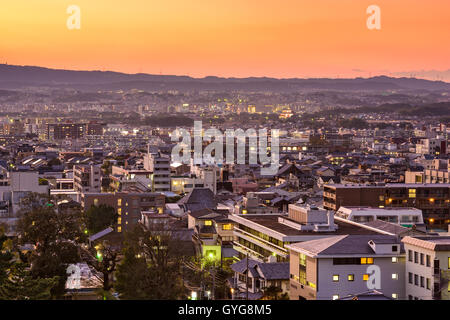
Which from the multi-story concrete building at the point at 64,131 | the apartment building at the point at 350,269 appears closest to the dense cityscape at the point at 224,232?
the apartment building at the point at 350,269

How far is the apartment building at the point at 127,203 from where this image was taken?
16719 millimetres

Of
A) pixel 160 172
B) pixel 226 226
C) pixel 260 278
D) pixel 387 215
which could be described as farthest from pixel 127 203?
pixel 260 278

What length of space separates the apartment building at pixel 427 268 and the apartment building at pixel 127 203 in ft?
29.2

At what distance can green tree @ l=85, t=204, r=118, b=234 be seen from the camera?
14.8 m

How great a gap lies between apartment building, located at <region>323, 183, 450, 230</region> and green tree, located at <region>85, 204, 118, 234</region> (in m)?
4.69

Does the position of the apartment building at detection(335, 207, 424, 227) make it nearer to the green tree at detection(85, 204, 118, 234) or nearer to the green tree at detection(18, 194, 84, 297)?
the green tree at detection(85, 204, 118, 234)

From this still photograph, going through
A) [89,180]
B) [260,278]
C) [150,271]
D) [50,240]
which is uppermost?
[150,271]

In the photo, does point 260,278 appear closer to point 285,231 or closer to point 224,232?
point 285,231

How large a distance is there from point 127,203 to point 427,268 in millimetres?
9843

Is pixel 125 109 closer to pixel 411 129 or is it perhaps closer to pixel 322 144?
pixel 411 129

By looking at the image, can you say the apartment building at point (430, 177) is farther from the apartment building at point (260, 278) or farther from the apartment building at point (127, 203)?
the apartment building at point (260, 278)

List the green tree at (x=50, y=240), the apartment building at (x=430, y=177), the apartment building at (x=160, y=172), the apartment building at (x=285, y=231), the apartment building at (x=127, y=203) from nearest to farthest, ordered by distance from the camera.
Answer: the green tree at (x=50, y=240) < the apartment building at (x=285, y=231) < the apartment building at (x=127, y=203) < the apartment building at (x=430, y=177) < the apartment building at (x=160, y=172)

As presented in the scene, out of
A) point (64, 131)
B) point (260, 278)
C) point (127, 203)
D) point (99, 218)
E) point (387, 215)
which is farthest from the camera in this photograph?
point (64, 131)

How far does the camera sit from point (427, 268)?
804cm
